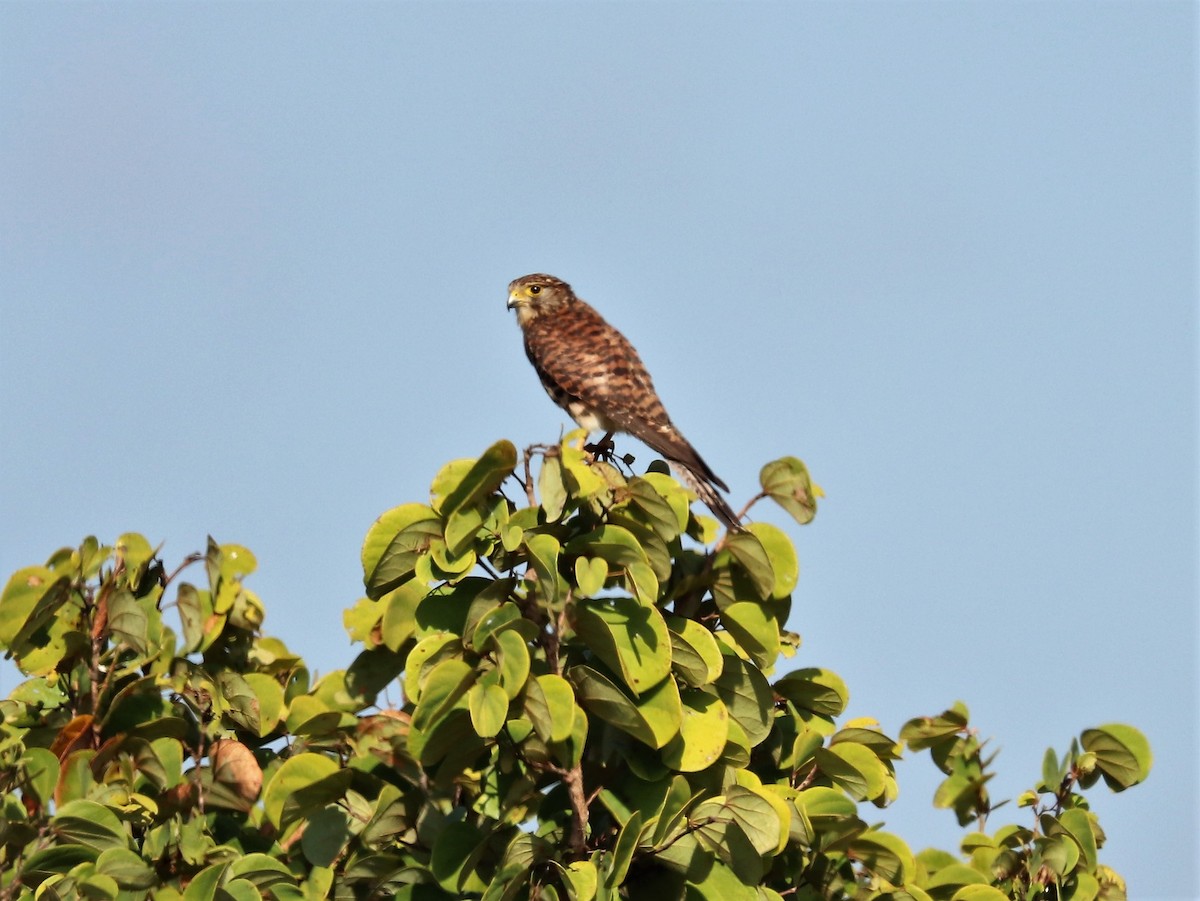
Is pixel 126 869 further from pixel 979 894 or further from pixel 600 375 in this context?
pixel 600 375

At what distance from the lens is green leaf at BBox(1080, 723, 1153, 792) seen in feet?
16.1

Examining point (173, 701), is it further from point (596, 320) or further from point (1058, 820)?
point (596, 320)

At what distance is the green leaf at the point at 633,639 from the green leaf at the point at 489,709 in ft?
1.13

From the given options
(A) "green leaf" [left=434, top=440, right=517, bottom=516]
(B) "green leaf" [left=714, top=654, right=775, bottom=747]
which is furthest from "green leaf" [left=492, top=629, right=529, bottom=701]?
(B) "green leaf" [left=714, top=654, right=775, bottom=747]

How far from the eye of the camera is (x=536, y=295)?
8.80m

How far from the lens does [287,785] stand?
4617 mm

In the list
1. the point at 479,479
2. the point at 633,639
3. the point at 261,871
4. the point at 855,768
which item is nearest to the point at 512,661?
the point at 633,639

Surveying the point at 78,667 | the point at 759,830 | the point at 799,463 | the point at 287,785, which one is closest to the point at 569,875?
the point at 759,830

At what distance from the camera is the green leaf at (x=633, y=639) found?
4035 mm

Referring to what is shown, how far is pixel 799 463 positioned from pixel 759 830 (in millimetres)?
1209

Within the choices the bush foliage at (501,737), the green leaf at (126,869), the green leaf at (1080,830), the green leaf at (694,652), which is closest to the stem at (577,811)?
the bush foliage at (501,737)

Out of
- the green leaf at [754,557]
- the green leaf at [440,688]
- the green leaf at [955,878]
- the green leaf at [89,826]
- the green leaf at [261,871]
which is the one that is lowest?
the green leaf at [89,826]

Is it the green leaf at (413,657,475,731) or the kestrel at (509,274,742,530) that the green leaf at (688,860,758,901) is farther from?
the kestrel at (509,274,742,530)

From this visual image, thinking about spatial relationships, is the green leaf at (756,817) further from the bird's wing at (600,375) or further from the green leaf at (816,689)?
the bird's wing at (600,375)
